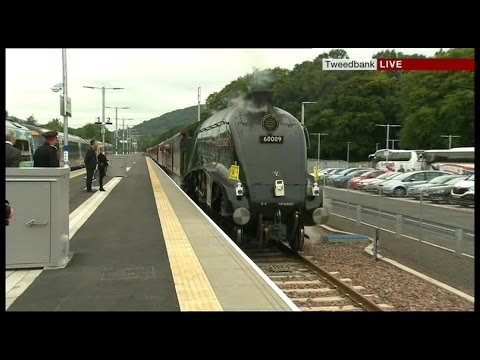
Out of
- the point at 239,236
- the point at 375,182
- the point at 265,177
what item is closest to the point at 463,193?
the point at 375,182

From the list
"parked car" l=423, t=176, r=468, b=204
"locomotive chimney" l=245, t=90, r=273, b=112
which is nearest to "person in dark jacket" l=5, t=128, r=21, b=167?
"locomotive chimney" l=245, t=90, r=273, b=112

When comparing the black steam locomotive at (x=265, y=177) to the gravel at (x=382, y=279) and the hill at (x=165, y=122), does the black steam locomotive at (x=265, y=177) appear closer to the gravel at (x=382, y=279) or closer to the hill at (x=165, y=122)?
the gravel at (x=382, y=279)

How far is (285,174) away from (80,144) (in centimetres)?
3622

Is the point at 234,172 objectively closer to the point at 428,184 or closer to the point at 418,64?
the point at 418,64

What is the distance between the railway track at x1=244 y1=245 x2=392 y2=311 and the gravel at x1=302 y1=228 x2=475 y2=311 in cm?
35

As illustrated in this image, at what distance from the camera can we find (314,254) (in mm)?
12133

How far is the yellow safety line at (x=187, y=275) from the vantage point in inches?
204

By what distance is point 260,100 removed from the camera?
11680 millimetres

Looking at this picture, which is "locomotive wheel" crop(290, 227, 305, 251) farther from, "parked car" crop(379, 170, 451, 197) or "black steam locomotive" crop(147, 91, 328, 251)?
"parked car" crop(379, 170, 451, 197)

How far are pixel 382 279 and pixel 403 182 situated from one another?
1658 cm

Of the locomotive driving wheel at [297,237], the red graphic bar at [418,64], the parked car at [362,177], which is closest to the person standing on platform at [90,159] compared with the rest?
the locomotive driving wheel at [297,237]
